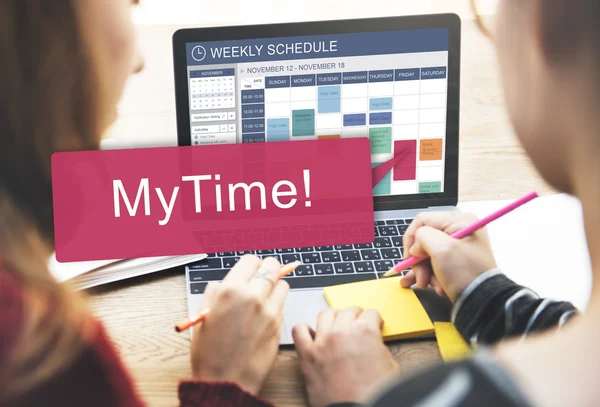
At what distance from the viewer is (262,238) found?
3.01ft

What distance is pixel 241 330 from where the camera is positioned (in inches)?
26.3

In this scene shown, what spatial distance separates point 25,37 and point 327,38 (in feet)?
1.39

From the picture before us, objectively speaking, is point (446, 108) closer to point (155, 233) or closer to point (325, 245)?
point (325, 245)

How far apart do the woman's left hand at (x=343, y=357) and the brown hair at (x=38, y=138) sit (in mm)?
236

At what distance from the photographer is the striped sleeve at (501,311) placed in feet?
2.24

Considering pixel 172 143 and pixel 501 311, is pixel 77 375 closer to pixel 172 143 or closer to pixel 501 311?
pixel 501 311

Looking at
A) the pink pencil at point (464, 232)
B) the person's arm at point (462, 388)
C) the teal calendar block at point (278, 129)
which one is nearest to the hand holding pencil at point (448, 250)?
the pink pencil at point (464, 232)

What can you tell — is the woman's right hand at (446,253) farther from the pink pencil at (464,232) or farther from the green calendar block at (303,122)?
the green calendar block at (303,122)

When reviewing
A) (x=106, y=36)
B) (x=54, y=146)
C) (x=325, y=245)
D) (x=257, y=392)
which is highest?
(x=106, y=36)

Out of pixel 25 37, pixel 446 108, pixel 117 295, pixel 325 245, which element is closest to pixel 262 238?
pixel 325 245

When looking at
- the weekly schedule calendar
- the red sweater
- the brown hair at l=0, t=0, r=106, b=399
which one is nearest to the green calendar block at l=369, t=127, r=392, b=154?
the weekly schedule calendar

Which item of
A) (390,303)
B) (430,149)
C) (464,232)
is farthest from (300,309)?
(430,149)

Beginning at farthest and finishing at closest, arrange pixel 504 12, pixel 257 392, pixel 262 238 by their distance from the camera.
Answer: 1. pixel 262 238
2. pixel 257 392
3. pixel 504 12

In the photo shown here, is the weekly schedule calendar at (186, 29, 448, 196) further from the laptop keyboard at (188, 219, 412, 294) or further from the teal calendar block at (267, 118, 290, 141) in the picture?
the laptop keyboard at (188, 219, 412, 294)
